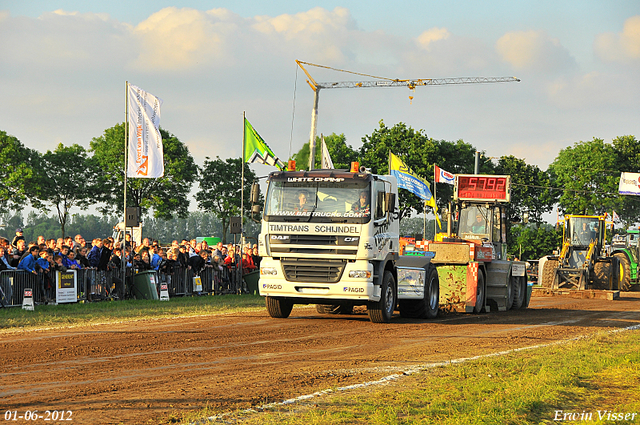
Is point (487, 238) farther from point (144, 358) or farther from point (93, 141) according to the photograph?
point (93, 141)

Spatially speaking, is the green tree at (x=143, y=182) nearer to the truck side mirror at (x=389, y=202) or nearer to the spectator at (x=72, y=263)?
the spectator at (x=72, y=263)

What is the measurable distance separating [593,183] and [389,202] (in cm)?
5782

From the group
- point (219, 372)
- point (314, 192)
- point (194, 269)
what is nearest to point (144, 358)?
point (219, 372)

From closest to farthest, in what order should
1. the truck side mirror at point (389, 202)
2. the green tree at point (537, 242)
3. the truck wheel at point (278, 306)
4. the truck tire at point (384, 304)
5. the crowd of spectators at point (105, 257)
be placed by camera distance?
the truck side mirror at point (389, 202)
the truck tire at point (384, 304)
the truck wheel at point (278, 306)
the crowd of spectators at point (105, 257)
the green tree at point (537, 242)

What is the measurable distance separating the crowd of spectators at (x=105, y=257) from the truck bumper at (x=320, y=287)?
20.6 ft

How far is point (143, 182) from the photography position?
57.7 meters

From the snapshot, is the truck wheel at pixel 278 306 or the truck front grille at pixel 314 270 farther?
the truck wheel at pixel 278 306

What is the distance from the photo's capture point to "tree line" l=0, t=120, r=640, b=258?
2156 inches

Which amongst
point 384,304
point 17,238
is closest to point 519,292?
point 384,304

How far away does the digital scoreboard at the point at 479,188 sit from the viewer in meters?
21.5

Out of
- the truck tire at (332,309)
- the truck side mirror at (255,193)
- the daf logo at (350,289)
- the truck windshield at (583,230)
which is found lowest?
the truck tire at (332,309)

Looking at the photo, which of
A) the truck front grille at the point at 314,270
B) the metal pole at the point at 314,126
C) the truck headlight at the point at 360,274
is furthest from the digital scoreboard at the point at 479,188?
the metal pole at the point at 314,126

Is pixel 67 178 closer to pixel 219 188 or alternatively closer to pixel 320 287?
pixel 219 188

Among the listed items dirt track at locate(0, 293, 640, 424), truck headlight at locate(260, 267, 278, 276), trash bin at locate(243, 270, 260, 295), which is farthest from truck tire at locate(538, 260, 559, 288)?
truck headlight at locate(260, 267, 278, 276)
